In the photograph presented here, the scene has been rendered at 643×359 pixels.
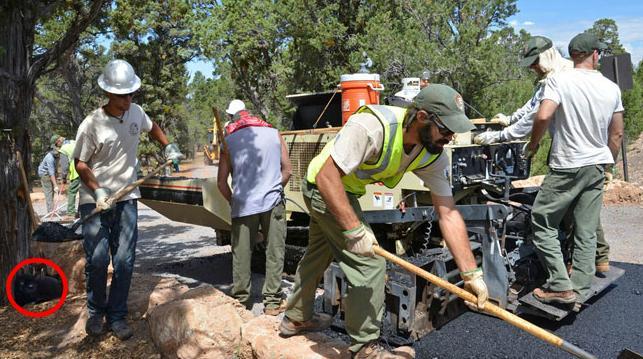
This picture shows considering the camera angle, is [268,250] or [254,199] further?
[268,250]

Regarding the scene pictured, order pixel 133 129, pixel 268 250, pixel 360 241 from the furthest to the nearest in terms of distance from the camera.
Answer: pixel 268 250 → pixel 133 129 → pixel 360 241

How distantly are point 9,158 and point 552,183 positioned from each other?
402cm

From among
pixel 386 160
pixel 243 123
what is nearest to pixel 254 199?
pixel 243 123

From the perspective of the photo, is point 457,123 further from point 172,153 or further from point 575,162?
point 172,153

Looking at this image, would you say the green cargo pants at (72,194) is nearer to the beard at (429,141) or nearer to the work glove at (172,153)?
the work glove at (172,153)

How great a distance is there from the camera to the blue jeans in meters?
3.58

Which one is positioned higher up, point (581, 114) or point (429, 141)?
point (581, 114)

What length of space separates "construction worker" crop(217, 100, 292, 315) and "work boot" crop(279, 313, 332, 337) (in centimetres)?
86

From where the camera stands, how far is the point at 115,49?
23.3 m

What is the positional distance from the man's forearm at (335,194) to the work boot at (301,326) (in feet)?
3.10

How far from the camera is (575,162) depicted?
3873mm

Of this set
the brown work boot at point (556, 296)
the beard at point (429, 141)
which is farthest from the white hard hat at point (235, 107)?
the brown work boot at point (556, 296)

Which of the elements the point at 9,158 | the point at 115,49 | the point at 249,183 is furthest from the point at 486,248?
the point at 115,49

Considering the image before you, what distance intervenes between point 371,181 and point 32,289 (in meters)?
2.90
